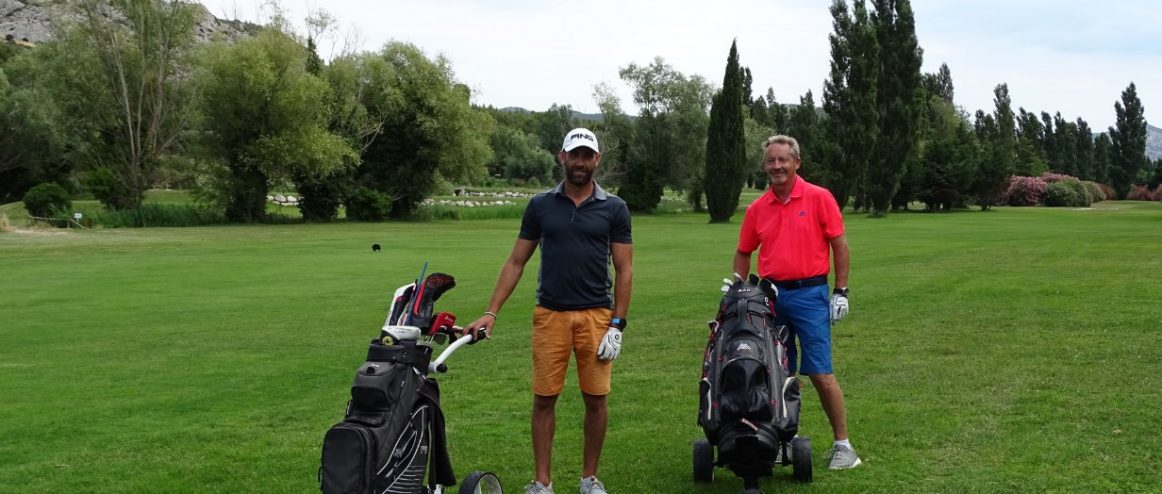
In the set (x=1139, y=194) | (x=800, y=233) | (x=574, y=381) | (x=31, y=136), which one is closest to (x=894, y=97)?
(x=1139, y=194)

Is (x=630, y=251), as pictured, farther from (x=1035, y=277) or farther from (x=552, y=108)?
(x=552, y=108)

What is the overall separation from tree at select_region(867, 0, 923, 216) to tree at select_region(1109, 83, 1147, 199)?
→ 4426 cm

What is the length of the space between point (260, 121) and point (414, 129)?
29.8 feet

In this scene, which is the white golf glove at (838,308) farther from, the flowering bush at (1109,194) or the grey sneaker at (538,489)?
the flowering bush at (1109,194)

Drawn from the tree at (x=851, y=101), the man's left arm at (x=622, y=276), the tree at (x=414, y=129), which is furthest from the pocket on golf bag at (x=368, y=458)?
the tree at (x=851, y=101)

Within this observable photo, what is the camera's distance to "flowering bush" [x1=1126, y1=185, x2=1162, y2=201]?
90188 mm

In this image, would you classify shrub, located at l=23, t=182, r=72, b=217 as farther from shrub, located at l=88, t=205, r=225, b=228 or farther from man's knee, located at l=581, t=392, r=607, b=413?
man's knee, located at l=581, t=392, r=607, b=413

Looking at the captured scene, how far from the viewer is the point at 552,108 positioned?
525 ft

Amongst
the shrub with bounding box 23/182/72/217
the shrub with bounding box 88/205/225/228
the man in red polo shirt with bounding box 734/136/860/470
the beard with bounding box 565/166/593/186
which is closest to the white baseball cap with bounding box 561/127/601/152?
the beard with bounding box 565/166/593/186

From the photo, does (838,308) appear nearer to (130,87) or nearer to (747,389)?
(747,389)

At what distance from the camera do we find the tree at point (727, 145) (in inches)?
2250

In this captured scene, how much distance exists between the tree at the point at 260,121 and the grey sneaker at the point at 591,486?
45.5 m

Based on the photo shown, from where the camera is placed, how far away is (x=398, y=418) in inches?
167

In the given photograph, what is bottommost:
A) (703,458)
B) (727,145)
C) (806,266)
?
(703,458)
